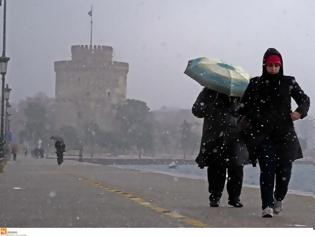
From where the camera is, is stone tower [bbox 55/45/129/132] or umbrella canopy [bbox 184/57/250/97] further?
stone tower [bbox 55/45/129/132]

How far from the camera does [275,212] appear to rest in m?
7.25

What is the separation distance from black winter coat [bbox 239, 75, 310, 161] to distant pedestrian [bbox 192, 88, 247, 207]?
1.12 metres

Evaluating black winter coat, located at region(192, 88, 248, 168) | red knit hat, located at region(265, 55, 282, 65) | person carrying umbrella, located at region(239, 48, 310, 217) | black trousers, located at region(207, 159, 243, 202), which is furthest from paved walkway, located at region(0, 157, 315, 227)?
red knit hat, located at region(265, 55, 282, 65)

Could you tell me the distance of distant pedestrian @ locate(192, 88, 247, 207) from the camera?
8320 millimetres

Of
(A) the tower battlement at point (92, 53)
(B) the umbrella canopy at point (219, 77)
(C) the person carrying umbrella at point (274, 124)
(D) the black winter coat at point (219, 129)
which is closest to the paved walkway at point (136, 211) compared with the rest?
(C) the person carrying umbrella at point (274, 124)

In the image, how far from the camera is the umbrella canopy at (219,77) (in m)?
8.20

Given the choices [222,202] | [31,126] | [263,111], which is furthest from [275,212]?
[31,126]

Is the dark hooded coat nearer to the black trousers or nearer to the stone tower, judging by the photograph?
the black trousers

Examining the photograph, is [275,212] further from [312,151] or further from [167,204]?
[312,151]

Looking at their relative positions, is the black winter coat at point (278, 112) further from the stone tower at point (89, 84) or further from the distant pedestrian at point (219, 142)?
the stone tower at point (89, 84)

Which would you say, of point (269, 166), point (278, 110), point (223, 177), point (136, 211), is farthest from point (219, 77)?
point (136, 211)

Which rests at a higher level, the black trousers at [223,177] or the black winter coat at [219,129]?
the black winter coat at [219,129]

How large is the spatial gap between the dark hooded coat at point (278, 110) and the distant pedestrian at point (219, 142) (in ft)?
3.68

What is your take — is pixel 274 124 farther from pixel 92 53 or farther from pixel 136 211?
pixel 92 53
